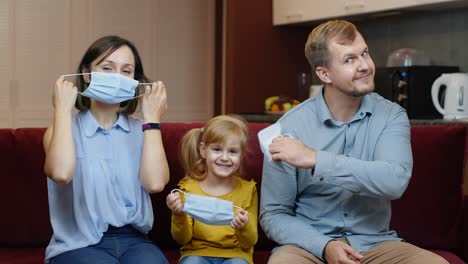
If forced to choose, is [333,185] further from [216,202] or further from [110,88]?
[110,88]

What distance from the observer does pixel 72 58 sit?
539 cm

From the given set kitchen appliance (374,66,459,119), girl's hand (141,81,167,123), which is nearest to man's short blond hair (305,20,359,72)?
girl's hand (141,81,167,123)

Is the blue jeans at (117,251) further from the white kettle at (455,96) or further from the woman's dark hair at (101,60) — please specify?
the white kettle at (455,96)

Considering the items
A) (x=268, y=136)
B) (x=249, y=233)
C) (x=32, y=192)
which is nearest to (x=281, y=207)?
(x=249, y=233)

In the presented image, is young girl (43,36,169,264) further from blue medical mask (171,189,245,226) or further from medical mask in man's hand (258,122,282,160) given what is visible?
medical mask in man's hand (258,122,282,160)

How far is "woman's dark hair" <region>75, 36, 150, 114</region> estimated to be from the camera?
236 cm

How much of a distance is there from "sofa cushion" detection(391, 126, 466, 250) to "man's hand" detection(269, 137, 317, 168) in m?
0.69

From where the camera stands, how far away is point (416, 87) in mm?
4191

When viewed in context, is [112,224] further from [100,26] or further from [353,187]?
[100,26]

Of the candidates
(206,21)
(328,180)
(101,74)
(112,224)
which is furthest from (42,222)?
(206,21)

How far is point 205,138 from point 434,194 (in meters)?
0.83

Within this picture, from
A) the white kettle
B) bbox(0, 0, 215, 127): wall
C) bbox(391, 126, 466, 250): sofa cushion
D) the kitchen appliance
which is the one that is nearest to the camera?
bbox(391, 126, 466, 250): sofa cushion

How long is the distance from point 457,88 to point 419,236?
1.50 m

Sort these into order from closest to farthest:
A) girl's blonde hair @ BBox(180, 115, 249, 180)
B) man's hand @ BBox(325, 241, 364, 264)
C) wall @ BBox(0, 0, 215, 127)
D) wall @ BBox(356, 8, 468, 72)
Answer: man's hand @ BBox(325, 241, 364, 264)
girl's blonde hair @ BBox(180, 115, 249, 180)
wall @ BBox(356, 8, 468, 72)
wall @ BBox(0, 0, 215, 127)
